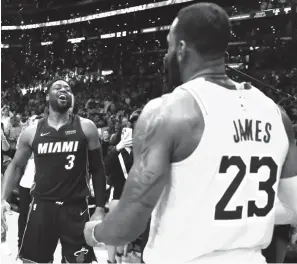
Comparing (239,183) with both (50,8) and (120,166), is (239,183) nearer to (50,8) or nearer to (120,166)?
(120,166)

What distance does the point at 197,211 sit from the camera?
1338 millimetres

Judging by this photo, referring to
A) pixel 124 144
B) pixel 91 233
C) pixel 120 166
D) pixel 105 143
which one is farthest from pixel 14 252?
pixel 91 233

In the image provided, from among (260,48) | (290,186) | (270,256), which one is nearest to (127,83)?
(260,48)

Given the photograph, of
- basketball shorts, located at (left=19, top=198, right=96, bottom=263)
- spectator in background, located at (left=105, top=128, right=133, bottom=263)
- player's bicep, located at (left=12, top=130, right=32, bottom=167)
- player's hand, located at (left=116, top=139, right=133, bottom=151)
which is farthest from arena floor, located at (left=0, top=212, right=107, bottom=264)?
player's bicep, located at (left=12, top=130, right=32, bottom=167)

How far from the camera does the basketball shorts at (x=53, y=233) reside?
3.27m

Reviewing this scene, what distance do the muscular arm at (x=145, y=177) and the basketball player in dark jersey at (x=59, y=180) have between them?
1893 mm

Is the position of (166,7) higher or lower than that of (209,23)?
higher

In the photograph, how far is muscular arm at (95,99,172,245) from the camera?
51.6 inches

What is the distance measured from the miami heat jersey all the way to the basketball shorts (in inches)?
3.1

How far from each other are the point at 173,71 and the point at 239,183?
13.7 inches

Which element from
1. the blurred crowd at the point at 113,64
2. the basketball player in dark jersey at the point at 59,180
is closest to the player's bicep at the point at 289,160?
the basketball player in dark jersey at the point at 59,180

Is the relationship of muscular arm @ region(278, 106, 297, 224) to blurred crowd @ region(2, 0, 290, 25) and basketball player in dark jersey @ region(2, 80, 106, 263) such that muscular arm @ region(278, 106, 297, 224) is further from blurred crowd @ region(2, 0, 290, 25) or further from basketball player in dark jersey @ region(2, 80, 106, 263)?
blurred crowd @ region(2, 0, 290, 25)

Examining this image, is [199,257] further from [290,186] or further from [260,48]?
[260,48]

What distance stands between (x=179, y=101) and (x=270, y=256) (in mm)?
1855
